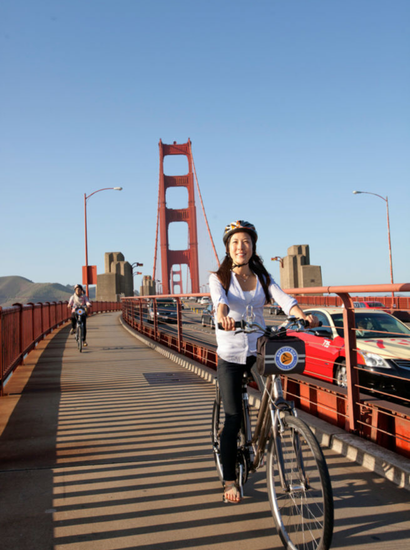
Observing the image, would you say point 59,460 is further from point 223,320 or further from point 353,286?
point 353,286

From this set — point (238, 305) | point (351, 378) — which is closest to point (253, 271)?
point (238, 305)

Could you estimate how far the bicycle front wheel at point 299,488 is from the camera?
87.0 inches

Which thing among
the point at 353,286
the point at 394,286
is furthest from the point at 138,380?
the point at 394,286

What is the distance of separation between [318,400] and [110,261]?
6311 centimetres

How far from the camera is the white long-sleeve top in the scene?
295 cm

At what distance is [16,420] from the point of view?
5184mm

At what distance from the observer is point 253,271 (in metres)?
3.15

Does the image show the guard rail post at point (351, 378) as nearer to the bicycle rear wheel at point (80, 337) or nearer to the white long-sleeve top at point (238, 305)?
the white long-sleeve top at point (238, 305)

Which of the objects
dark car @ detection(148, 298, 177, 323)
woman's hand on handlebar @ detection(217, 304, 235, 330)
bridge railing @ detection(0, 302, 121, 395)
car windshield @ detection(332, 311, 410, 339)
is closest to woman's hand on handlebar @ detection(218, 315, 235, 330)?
woman's hand on handlebar @ detection(217, 304, 235, 330)

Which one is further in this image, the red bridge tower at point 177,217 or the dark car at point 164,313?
the red bridge tower at point 177,217

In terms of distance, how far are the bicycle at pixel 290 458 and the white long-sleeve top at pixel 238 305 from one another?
0.22 meters

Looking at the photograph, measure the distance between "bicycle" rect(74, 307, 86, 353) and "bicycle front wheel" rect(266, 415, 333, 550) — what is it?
9623 mm

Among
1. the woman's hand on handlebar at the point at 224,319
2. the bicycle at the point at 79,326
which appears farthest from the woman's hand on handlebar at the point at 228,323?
the bicycle at the point at 79,326

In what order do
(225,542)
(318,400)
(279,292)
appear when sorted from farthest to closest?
(318,400) → (279,292) → (225,542)
